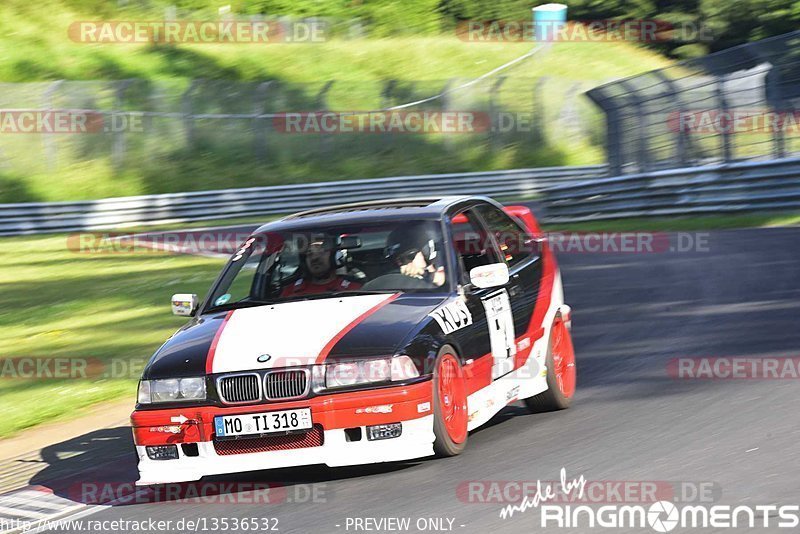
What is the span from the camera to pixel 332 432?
22.5 feet

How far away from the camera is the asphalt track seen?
635 centimetres

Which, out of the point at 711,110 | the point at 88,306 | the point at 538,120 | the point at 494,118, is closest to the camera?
the point at 88,306

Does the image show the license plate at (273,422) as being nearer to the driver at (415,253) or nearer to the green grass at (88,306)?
the driver at (415,253)

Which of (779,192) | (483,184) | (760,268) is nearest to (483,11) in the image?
(483,184)

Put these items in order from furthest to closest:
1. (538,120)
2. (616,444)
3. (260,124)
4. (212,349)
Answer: (538,120) → (260,124) → (616,444) → (212,349)

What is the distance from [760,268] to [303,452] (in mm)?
9289

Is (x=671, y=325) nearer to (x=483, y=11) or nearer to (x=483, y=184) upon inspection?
(x=483, y=184)

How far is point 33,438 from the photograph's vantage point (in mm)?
9766

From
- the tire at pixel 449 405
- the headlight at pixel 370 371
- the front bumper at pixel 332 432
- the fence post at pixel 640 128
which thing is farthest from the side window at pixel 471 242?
the fence post at pixel 640 128

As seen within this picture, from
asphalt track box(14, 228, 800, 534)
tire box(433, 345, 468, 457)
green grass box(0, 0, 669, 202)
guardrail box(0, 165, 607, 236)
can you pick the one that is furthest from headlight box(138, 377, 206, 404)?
green grass box(0, 0, 669, 202)

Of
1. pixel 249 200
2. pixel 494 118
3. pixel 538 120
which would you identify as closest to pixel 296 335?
pixel 249 200

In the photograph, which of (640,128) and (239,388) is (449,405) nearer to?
(239,388)

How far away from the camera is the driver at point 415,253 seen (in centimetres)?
802

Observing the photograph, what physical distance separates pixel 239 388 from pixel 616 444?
6.92 ft
